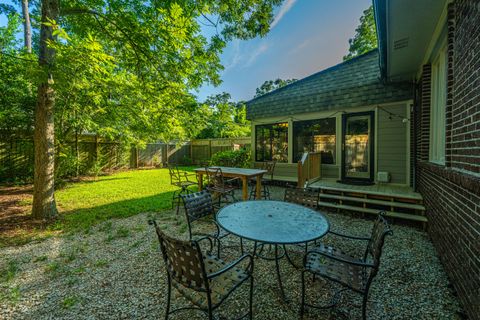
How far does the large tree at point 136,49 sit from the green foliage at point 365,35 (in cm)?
1216

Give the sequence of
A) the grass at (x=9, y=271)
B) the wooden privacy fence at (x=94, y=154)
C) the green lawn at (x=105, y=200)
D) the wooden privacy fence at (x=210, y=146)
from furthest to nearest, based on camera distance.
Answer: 1. the wooden privacy fence at (x=210, y=146)
2. the wooden privacy fence at (x=94, y=154)
3. the green lawn at (x=105, y=200)
4. the grass at (x=9, y=271)

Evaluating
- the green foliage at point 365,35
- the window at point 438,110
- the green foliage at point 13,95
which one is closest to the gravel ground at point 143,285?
the window at point 438,110

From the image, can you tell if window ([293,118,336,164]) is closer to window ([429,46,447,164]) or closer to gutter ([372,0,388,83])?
gutter ([372,0,388,83])

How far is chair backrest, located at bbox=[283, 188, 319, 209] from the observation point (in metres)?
3.09

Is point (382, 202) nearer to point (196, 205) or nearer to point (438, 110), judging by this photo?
point (438, 110)

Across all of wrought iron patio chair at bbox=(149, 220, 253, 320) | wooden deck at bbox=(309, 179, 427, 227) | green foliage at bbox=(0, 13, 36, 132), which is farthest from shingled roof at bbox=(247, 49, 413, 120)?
green foliage at bbox=(0, 13, 36, 132)

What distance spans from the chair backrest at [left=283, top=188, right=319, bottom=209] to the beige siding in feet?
12.2

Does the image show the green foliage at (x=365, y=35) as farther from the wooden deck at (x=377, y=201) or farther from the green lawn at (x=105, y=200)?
the green lawn at (x=105, y=200)

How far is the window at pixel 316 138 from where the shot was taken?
6539mm

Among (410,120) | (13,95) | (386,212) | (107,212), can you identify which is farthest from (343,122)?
(13,95)

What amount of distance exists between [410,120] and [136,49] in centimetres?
643

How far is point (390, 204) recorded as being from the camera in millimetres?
4168

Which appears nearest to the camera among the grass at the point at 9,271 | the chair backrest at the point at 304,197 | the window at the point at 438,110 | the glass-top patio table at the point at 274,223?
the glass-top patio table at the point at 274,223

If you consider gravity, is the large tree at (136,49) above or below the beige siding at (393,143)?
above
